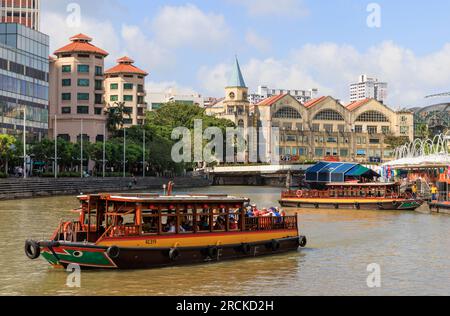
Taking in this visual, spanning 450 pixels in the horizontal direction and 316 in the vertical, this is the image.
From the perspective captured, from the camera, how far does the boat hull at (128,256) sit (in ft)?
82.7

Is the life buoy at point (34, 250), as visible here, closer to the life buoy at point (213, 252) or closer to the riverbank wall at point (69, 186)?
the life buoy at point (213, 252)

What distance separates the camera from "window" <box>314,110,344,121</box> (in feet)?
490

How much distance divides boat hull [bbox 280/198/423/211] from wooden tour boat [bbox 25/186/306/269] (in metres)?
29.1

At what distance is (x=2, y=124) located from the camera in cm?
8512

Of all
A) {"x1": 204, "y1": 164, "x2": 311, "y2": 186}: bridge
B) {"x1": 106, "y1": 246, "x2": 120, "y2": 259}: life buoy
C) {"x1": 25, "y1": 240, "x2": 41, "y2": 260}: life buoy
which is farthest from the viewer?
{"x1": 204, "y1": 164, "x2": 311, "y2": 186}: bridge

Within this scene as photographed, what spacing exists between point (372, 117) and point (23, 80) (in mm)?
81285

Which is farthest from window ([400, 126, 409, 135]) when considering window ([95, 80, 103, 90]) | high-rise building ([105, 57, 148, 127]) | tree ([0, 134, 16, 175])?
tree ([0, 134, 16, 175])

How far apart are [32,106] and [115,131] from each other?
26.7m

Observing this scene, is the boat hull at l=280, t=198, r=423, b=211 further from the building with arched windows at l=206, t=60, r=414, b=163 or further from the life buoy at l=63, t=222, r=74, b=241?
the building with arched windows at l=206, t=60, r=414, b=163

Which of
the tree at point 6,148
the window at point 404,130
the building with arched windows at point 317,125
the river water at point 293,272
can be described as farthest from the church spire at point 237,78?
the river water at point 293,272

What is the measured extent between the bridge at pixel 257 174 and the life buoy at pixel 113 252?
8439cm

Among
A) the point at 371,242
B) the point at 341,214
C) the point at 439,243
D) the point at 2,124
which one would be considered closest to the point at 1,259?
the point at 371,242

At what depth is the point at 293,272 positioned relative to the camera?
90.2ft
